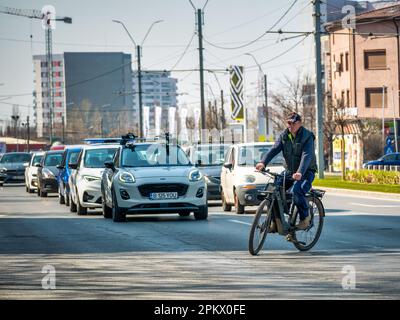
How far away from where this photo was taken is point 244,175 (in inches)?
1056

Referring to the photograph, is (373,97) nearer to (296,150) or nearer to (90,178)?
(90,178)

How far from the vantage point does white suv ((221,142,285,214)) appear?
2659 cm

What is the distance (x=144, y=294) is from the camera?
1143cm

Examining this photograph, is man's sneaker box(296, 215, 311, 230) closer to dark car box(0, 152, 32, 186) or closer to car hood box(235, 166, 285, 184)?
car hood box(235, 166, 285, 184)

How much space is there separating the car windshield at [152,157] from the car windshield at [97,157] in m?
4.06

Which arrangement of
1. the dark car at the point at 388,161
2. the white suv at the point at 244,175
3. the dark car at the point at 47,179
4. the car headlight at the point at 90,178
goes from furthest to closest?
the dark car at the point at 388,161 < the dark car at the point at 47,179 < the car headlight at the point at 90,178 < the white suv at the point at 244,175

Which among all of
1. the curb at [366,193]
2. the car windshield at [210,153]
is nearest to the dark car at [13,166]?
the curb at [366,193]

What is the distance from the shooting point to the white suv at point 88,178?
93.9 ft

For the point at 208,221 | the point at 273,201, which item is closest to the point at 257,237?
the point at 273,201

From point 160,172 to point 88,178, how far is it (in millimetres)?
4626

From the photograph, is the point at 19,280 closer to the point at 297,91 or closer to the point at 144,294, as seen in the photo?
the point at 144,294

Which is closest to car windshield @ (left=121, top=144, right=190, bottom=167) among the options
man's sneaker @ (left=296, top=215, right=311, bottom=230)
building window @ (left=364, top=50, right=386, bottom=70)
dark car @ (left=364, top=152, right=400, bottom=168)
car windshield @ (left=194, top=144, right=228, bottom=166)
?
car windshield @ (left=194, top=144, right=228, bottom=166)

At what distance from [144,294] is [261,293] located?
1119mm

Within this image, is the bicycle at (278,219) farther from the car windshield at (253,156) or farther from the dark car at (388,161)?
the dark car at (388,161)
